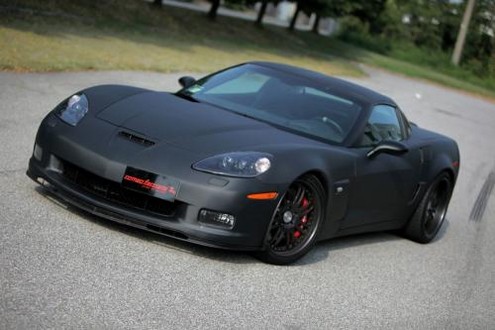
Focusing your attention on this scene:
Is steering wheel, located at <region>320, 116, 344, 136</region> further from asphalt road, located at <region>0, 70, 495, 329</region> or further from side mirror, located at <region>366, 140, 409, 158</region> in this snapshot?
asphalt road, located at <region>0, 70, 495, 329</region>

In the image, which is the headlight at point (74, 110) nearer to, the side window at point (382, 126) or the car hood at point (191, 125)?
the car hood at point (191, 125)

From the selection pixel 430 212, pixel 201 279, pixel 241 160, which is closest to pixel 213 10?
pixel 430 212

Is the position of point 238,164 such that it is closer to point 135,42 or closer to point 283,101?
point 283,101

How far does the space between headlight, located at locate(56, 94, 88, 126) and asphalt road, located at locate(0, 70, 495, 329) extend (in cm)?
62

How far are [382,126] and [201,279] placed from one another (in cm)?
281

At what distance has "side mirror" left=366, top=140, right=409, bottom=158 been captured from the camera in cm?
696

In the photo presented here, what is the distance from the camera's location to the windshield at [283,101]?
699cm

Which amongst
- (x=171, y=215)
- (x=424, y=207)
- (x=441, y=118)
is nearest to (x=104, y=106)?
(x=171, y=215)

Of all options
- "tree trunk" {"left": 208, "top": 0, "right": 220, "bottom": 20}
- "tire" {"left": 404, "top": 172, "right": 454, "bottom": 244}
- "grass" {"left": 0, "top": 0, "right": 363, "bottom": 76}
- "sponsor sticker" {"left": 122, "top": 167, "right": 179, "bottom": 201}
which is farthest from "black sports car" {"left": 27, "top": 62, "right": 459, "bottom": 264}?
"tree trunk" {"left": 208, "top": 0, "right": 220, "bottom": 20}

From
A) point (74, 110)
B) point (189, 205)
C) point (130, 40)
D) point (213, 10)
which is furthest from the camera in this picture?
point (213, 10)

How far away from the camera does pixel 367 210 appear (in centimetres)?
709

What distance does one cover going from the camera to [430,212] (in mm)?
8438

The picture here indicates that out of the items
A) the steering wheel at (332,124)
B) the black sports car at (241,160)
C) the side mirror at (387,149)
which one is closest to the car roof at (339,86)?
the black sports car at (241,160)

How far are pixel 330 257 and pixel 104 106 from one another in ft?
6.79
